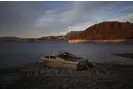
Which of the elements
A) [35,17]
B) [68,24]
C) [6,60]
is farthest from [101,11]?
[6,60]

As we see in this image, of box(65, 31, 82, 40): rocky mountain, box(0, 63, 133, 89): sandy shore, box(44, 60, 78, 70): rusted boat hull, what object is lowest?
box(0, 63, 133, 89): sandy shore

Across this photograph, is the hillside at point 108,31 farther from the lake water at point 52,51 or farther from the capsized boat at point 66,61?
the capsized boat at point 66,61

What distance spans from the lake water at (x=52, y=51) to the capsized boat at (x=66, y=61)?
0.05 meters

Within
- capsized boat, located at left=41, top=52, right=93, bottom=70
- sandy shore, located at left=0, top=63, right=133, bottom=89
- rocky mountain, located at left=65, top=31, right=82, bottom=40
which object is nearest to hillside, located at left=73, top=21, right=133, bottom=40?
rocky mountain, located at left=65, top=31, right=82, bottom=40

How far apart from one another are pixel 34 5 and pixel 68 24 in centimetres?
43

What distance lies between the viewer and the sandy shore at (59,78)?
2.41m

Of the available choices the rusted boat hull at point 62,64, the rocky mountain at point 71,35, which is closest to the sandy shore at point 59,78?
the rusted boat hull at point 62,64

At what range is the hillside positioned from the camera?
2510 millimetres

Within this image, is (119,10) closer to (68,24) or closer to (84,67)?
(68,24)

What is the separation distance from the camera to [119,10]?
2543 millimetres

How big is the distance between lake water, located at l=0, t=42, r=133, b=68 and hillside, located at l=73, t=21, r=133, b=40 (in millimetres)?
95

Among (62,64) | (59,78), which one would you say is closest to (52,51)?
(62,64)

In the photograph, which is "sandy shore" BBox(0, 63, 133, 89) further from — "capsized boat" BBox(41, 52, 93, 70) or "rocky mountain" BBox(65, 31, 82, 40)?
"rocky mountain" BBox(65, 31, 82, 40)

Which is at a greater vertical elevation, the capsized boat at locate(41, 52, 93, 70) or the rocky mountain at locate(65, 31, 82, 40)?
the rocky mountain at locate(65, 31, 82, 40)
